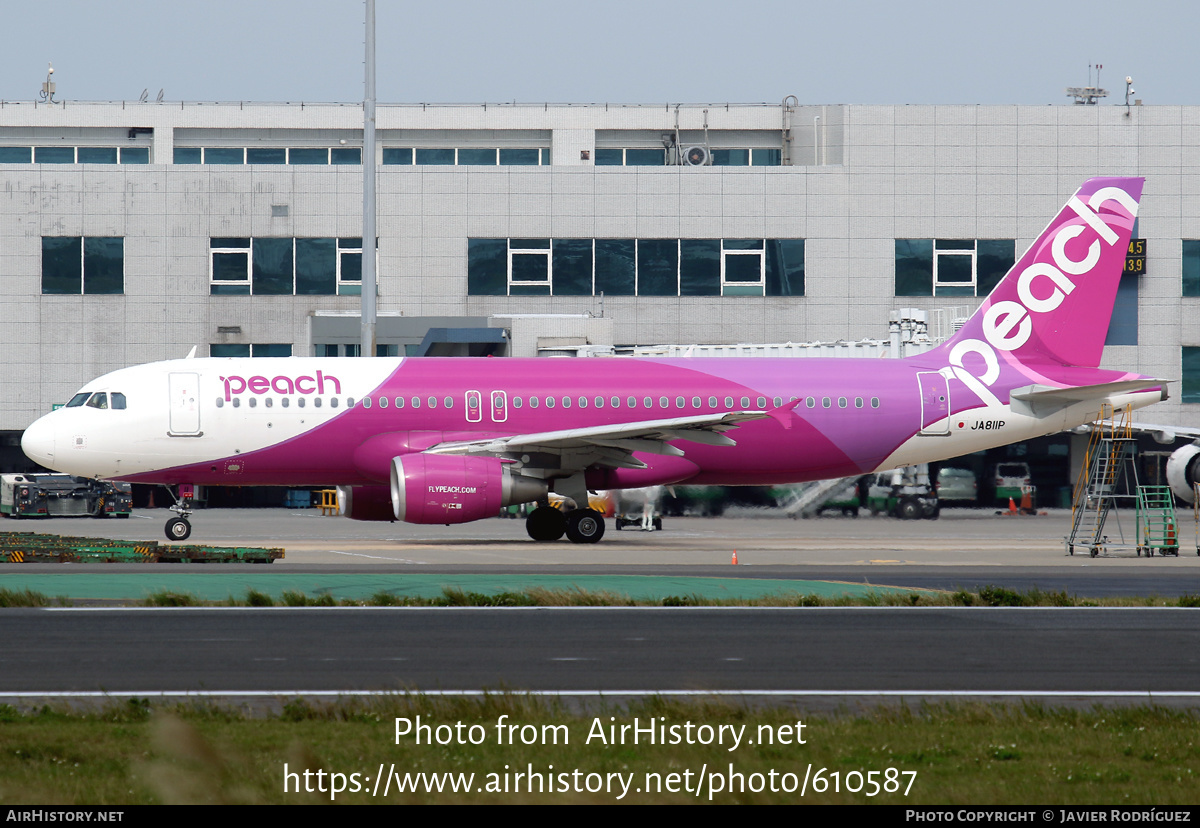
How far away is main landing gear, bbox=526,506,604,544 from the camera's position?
30.4 metres

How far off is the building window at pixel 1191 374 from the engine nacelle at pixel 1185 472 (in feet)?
48.7

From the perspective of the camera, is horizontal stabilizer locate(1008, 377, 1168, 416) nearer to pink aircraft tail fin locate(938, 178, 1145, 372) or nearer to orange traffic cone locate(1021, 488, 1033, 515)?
pink aircraft tail fin locate(938, 178, 1145, 372)

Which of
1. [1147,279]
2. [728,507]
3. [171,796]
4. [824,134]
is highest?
[824,134]

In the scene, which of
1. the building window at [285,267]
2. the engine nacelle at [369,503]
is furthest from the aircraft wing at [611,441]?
the building window at [285,267]

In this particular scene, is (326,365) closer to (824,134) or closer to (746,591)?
(746,591)

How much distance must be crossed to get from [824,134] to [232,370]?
33.0 m

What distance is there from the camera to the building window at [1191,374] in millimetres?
53062

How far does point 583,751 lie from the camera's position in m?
8.82

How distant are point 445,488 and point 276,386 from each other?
469 centimetres

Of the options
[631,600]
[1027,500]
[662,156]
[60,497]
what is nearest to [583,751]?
[631,600]

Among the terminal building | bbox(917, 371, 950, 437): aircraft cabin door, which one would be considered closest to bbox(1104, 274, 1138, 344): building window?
the terminal building

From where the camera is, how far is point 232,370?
1163 inches

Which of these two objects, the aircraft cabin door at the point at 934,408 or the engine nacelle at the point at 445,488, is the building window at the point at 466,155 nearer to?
the aircraft cabin door at the point at 934,408

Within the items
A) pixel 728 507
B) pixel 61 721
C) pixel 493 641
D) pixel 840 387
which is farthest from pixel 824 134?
pixel 61 721
